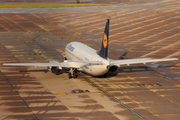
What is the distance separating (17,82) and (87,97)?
1322 centimetres

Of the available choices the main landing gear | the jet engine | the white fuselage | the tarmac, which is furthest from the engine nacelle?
the jet engine

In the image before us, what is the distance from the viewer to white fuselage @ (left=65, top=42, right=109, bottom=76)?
165 feet

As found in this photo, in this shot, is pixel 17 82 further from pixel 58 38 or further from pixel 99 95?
pixel 58 38

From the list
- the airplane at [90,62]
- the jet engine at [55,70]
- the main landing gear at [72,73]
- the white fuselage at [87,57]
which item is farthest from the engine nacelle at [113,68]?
the jet engine at [55,70]

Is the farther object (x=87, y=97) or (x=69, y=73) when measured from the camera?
(x=69, y=73)

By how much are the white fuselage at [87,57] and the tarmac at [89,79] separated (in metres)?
2.25

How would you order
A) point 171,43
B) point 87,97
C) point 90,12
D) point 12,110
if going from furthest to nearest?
point 90,12 → point 171,43 → point 87,97 → point 12,110

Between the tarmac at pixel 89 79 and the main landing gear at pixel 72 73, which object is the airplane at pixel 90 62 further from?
the tarmac at pixel 89 79

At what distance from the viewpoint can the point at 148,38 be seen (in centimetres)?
9525

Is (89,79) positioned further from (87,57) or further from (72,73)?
(87,57)

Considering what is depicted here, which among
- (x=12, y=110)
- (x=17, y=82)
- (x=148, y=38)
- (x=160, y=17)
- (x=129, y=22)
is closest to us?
(x=12, y=110)

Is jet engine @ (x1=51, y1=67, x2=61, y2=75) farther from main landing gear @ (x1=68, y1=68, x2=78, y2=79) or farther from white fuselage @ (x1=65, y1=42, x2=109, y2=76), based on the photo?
white fuselage @ (x1=65, y1=42, x2=109, y2=76)

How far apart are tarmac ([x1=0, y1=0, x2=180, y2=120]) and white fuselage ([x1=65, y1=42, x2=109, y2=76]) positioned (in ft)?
7.38

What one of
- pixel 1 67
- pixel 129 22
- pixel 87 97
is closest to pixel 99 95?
pixel 87 97
